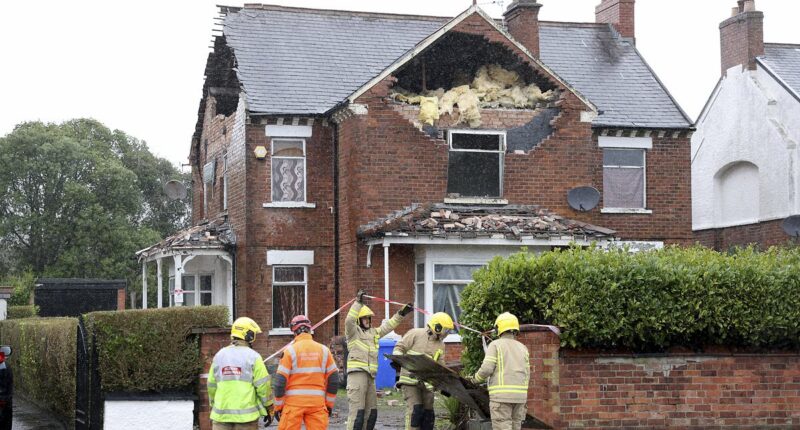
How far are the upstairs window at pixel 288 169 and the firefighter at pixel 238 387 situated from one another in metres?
13.7

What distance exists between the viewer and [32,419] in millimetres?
17672

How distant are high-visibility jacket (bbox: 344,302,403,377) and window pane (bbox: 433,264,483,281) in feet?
26.4

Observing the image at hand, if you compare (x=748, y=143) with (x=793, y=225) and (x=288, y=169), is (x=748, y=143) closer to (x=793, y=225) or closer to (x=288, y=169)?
(x=793, y=225)

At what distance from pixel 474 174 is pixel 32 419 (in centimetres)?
1016

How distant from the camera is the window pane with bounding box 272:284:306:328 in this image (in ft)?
80.3

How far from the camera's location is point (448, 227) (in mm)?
21969

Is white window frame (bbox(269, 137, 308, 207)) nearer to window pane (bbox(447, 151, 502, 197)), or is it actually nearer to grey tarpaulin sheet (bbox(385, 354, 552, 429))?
window pane (bbox(447, 151, 502, 197))

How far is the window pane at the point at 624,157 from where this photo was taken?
25922 millimetres

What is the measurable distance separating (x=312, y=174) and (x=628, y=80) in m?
8.08

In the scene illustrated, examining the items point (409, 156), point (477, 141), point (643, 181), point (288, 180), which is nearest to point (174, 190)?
point (288, 180)

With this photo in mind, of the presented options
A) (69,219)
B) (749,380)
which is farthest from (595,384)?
(69,219)

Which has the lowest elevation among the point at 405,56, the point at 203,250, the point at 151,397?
the point at 151,397

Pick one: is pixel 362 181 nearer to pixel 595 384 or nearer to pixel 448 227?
pixel 448 227

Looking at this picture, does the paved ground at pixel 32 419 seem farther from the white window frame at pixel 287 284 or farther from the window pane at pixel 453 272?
the window pane at pixel 453 272
